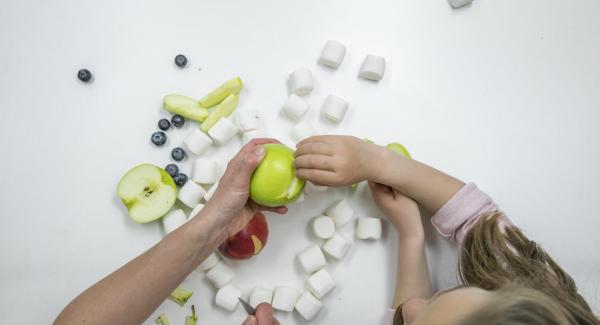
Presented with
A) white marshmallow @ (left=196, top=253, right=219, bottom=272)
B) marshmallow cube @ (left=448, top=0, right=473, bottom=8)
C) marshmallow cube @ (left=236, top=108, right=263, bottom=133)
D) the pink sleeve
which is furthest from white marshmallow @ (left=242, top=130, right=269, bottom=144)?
marshmallow cube @ (left=448, top=0, right=473, bottom=8)

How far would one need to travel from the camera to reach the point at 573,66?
1.00m

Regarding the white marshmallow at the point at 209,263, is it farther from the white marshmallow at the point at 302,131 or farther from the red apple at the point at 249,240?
the white marshmallow at the point at 302,131

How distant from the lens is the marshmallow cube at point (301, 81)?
92 cm

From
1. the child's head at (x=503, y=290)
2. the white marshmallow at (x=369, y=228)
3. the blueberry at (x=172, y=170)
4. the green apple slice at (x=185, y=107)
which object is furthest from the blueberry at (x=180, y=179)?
the child's head at (x=503, y=290)

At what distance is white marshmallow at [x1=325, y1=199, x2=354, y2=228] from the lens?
903 mm

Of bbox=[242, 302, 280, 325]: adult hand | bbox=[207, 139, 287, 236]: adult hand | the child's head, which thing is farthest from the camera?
bbox=[242, 302, 280, 325]: adult hand

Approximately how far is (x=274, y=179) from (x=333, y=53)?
1.07ft

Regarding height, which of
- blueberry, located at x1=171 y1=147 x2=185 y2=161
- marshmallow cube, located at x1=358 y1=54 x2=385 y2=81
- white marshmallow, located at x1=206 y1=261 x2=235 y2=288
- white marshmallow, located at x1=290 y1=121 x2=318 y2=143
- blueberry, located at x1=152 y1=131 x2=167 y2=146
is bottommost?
white marshmallow, located at x1=206 y1=261 x2=235 y2=288

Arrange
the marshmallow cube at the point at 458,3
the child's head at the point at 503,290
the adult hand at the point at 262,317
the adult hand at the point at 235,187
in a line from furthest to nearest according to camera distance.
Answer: the marshmallow cube at the point at 458,3
the adult hand at the point at 262,317
the adult hand at the point at 235,187
the child's head at the point at 503,290

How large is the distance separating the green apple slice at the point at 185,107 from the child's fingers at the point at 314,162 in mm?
247

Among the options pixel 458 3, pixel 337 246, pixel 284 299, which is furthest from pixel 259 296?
pixel 458 3

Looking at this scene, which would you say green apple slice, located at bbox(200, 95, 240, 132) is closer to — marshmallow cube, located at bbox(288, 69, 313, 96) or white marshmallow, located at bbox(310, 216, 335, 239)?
marshmallow cube, located at bbox(288, 69, 313, 96)

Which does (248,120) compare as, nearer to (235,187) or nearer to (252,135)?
(252,135)

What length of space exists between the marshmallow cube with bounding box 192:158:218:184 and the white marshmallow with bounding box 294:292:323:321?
29cm
